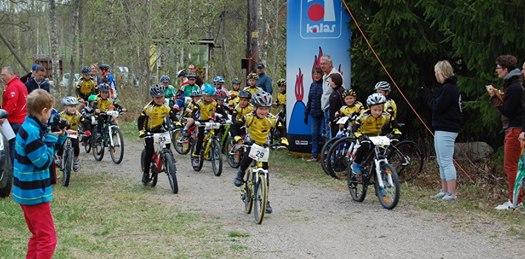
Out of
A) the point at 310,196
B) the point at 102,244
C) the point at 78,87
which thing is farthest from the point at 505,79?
the point at 78,87

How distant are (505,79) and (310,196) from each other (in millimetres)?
3592

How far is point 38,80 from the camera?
42.9ft

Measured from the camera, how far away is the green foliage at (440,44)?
37.7ft

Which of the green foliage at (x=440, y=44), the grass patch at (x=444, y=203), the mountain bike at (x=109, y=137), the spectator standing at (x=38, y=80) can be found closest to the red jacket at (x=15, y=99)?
the spectator standing at (x=38, y=80)

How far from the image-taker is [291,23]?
17.0 metres

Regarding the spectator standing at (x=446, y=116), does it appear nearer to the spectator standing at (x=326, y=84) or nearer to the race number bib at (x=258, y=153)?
the race number bib at (x=258, y=153)

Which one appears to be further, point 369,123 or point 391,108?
point 391,108

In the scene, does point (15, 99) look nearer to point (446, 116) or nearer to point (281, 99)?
point (446, 116)

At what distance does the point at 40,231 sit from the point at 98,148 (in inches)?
415

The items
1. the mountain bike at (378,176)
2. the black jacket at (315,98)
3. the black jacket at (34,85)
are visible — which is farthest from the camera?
the black jacket at (315,98)

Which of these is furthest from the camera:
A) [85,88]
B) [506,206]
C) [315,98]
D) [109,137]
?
[85,88]

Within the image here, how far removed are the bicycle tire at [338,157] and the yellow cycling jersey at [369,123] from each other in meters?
1.24

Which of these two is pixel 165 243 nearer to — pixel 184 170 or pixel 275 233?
pixel 275 233

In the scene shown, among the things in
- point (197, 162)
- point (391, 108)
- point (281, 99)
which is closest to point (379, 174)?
point (391, 108)
